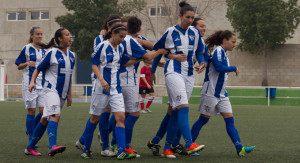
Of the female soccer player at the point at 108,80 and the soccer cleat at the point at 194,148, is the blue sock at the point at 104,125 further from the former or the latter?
the soccer cleat at the point at 194,148

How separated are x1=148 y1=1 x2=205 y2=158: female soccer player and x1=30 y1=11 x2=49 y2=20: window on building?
37.8 meters

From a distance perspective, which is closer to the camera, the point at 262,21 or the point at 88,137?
the point at 88,137

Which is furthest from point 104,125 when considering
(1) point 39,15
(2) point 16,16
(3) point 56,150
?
(2) point 16,16

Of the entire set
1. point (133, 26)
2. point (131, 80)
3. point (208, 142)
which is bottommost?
point (208, 142)

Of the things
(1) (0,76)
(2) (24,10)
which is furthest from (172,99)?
(2) (24,10)

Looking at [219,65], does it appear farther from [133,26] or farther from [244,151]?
[133,26]

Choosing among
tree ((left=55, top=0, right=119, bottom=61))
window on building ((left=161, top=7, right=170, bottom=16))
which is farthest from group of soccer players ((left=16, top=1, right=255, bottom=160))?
window on building ((left=161, top=7, right=170, bottom=16))

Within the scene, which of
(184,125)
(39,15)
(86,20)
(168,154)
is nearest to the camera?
(184,125)

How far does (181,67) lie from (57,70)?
5.55 feet

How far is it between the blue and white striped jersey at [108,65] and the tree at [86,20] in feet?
97.5

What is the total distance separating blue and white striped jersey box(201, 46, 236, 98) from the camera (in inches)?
294

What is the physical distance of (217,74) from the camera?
25.0ft

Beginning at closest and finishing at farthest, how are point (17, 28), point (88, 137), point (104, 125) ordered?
point (88, 137)
point (104, 125)
point (17, 28)

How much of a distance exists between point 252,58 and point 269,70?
4.91ft
